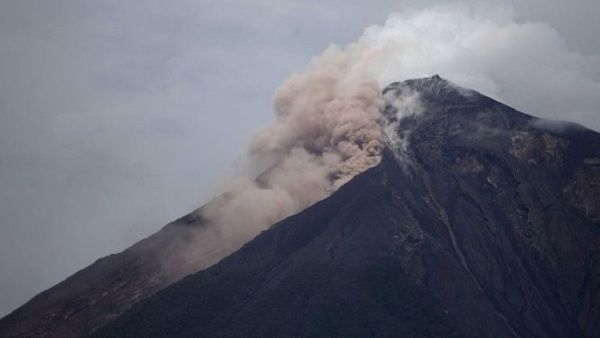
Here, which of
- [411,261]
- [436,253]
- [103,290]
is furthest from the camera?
[103,290]

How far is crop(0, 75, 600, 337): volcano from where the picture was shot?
61219mm

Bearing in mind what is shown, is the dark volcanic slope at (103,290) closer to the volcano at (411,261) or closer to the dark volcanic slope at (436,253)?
the volcano at (411,261)

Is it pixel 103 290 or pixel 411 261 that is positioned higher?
pixel 103 290

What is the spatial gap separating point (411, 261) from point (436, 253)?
7.47ft

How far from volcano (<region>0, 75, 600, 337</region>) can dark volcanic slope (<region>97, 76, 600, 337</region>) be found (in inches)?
5.3

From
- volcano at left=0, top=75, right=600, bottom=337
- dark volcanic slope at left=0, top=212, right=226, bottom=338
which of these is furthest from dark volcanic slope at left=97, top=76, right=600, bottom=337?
dark volcanic slope at left=0, top=212, right=226, bottom=338

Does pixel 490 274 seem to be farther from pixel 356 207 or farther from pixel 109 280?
pixel 109 280

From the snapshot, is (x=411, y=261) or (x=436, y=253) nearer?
(x=411, y=261)

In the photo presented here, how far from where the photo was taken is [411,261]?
66000 mm

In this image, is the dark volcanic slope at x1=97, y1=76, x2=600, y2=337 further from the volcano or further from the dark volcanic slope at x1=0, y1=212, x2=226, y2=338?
the dark volcanic slope at x1=0, y1=212, x2=226, y2=338

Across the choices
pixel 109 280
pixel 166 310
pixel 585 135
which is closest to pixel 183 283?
pixel 166 310

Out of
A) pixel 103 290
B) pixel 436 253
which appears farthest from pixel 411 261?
pixel 103 290

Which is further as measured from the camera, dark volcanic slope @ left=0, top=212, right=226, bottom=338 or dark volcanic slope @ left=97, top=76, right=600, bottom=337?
dark volcanic slope @ left=0, top=212, right=226, bottom=338

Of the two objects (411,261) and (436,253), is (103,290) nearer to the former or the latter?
(411,261)
